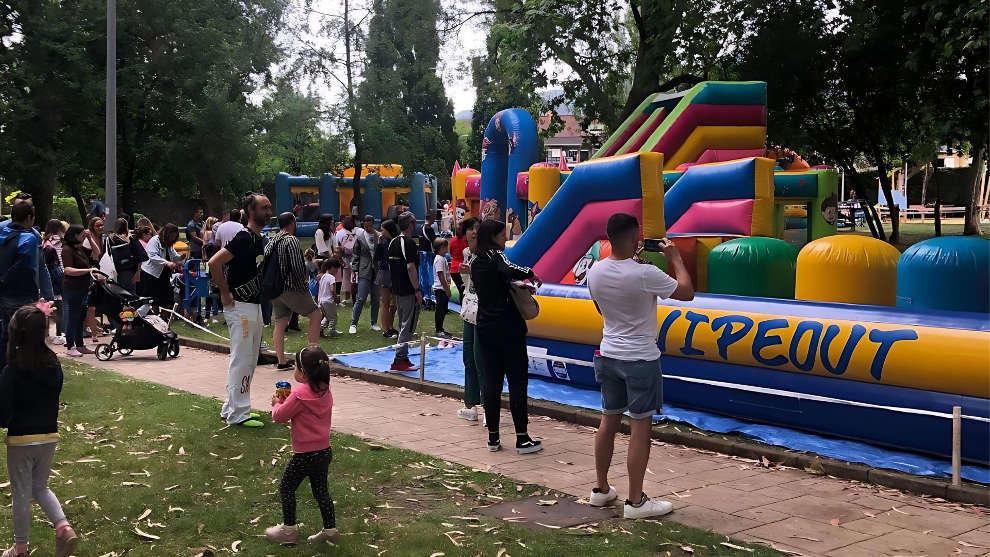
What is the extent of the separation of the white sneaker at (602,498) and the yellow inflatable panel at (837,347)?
2.43 metres

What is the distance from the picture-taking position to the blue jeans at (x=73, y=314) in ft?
40.3

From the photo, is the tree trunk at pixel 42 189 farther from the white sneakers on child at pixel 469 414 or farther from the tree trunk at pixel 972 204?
the tree trunk at pixel 972 204

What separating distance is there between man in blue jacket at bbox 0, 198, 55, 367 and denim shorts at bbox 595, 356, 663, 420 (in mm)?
5559

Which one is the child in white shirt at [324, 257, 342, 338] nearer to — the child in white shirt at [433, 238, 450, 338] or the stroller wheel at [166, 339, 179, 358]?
the child in white shirt at [433, 238, 450, 338]

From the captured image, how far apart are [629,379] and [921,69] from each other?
18107 millimetres

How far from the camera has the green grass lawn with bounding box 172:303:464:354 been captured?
519 inches

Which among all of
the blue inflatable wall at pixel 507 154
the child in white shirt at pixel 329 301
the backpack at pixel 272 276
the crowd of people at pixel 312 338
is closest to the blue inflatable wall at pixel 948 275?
the crowd of people at pixel 312 338

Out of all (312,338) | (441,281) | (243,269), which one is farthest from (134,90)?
(243,269)

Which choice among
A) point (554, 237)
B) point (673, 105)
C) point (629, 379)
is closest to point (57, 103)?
point (673, 105)

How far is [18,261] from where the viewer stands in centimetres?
845

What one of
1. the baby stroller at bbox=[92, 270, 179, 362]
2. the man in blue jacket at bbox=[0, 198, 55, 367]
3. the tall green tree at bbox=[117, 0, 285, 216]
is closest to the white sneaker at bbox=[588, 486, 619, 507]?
the man in blue jacket at bbox=[0, 198, 55, 367]

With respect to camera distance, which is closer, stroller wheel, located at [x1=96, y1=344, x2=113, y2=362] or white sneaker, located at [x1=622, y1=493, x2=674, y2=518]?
white sneaker, located at [x1=622, y1=493, x2=674, y2=518]

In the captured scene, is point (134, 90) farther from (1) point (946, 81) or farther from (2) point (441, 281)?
(1) point (946, 81)

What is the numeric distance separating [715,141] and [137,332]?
935 cm
